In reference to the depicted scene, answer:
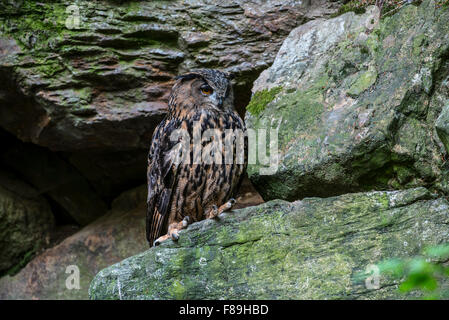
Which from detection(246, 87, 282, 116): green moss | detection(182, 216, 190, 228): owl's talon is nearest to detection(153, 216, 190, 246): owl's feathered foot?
detection(182, 216, 190, 228): owl's talon

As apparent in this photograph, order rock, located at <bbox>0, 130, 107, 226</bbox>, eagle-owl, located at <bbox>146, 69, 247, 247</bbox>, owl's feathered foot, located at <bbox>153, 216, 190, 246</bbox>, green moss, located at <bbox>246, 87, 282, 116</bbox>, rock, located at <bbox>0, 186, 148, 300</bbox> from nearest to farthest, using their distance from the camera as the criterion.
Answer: owl's feathered foot, located at <bbox>153, 216, 190, 246</bbox> < eagle-owl, located at <bbox>146, 69, 247, 247</bbox> < green moss, located at <bbox>246, 87, 282, 116</bbox> < rock, located at <bbox>0, 186, 148, 300</bbox> < rock, located at <bbox>0, 130, 107, 226</bbox>

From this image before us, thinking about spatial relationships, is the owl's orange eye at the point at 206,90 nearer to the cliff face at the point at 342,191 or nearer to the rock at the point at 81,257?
the cliff face at the point at 342,191

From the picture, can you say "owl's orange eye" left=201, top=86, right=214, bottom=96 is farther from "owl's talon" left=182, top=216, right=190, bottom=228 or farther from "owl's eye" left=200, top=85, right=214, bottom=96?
"owl's talon" left=182, top=216, right=190, bottom=228

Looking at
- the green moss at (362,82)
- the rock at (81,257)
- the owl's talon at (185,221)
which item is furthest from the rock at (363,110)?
the rock at (81,257)

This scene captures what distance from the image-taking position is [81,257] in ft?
14.8

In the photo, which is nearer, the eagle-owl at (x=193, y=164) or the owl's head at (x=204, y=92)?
the eagle-owl at (x=193, y=164)

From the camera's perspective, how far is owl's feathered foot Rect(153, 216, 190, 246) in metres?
2.47

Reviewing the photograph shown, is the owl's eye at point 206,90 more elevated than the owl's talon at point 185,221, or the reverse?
the owl's eye at point 206,90

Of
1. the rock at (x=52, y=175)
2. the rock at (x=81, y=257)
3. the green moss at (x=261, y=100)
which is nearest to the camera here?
the green moss at (x=261, y=100)

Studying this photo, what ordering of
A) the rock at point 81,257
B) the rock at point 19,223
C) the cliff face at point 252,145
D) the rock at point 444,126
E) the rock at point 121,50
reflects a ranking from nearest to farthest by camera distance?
the rock at point 444,126, the cliff face at point 252,145, the rock at point 121,50, the rock at point 81,257, the rock at point 19,223

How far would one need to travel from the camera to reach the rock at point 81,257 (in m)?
4.42

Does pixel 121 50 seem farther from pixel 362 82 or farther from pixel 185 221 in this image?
pixel 362 82

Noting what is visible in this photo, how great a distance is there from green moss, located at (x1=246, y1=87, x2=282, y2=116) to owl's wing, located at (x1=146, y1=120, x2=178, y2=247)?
22.6 inches

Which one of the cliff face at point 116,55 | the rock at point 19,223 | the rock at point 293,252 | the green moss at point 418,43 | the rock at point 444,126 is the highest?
the cliff face at point 116,55
